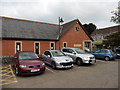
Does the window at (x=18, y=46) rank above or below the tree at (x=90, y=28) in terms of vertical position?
below

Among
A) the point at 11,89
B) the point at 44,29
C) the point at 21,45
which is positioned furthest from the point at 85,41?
the point at 11,89

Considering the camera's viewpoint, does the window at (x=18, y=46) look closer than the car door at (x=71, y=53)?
No

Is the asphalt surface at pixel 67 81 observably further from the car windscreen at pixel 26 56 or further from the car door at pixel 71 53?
the car door at pixel 71 53

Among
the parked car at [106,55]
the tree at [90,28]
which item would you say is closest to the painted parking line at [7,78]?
the parked car at [106,55]

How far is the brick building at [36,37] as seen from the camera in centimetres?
1348

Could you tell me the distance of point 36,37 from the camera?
50.1 feet

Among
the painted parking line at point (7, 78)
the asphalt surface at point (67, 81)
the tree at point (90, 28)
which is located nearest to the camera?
the asphalt surface at point (67, 81)

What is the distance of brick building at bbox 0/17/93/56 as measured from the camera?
13.5 meters

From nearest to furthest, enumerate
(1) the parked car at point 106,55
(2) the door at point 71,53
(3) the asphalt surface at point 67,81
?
1. (3) the asphalt surface at point 67,81
2. (2) the door at point 71,53
3. (1) the parked car at point 106,55

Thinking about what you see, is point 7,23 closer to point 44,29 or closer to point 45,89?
point 44,29

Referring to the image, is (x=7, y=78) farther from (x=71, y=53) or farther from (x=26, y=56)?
(x=71, y=53)

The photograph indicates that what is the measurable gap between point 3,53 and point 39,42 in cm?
562

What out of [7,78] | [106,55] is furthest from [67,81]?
[106,55]

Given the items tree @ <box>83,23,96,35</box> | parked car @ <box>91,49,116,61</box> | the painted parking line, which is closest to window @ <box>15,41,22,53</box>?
the painted parking line
